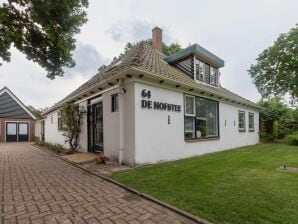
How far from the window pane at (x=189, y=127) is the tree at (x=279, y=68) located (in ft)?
53.2

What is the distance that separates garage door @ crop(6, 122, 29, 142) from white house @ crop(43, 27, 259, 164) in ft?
49.1

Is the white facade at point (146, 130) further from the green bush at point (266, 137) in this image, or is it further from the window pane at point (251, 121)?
the green bush at point (266, 137)

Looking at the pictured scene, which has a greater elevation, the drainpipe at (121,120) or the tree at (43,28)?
the tree at (43,28)

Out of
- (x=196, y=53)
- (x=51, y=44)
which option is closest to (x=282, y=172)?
(x=196, y=53)

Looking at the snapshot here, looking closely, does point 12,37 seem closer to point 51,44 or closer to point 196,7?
point 51,44

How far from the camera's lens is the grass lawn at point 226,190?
293 centimetres

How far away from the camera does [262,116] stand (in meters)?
16.8

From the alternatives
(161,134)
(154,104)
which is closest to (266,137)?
(161,134)

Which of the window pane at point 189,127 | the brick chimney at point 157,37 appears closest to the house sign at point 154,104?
the window pane at point 189,127

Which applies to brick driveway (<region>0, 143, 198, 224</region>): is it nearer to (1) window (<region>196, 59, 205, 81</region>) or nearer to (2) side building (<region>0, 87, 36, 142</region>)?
(1) window (<region>196, 59, 205, 81</region>)

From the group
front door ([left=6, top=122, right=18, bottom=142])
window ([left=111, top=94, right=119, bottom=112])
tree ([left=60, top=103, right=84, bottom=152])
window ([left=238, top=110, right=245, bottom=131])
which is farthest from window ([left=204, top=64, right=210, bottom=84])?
front door ([left=6, top=122, right=18, bottom=142])

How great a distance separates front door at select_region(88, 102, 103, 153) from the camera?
8.84 metres

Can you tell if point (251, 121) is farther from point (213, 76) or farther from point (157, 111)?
point (157, 111)

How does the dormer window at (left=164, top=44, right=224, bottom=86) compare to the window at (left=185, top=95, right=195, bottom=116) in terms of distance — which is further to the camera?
the dormer window at (left=164, top=44, right=224, bottom=86)
